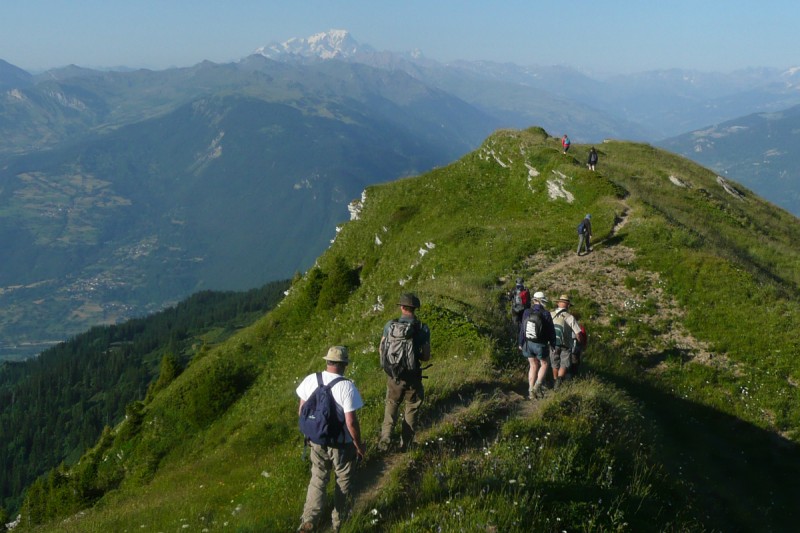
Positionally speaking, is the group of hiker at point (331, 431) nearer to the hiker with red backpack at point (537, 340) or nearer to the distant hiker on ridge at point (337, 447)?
the distant hiker on ridge at point (337, 447)

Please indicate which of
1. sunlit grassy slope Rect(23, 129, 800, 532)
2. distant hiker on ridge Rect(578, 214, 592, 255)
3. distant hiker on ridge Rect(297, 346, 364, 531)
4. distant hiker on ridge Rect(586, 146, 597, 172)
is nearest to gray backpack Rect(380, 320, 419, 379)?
sunlit grassy slope Rect(23, 129, 800, 532)

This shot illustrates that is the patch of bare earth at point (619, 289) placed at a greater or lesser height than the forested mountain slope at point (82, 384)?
greater

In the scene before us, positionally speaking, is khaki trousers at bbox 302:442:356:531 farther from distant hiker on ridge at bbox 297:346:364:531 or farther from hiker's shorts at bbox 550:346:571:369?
hiker's shorts at bbox 550:346:571:369

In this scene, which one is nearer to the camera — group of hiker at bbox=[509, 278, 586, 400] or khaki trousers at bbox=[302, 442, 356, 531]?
khaki trousers at bbox=[302, 442, 356, 531]

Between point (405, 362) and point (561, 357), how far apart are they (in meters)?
6.11

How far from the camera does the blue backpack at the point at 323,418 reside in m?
7.82

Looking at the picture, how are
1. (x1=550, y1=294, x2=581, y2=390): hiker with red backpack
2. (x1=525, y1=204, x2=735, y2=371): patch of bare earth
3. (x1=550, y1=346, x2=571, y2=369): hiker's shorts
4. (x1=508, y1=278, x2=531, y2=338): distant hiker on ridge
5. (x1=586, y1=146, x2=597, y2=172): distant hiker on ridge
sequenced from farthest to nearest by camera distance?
(x1=586, y1=146, x2=597, y2=172): distant hiker on ridge
(x1=525, y1=204, x2=735, y2=371): patch of bare earth
(x1=508, y1=278, x2=531, y2=338): distant hiker on ridge
(x1=550, y1=346, x2=571, y2=369): hiker's shorts
(x1=550, y1=294, x2=581, y2=390): hiker with red backpack

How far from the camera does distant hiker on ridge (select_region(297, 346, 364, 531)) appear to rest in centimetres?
789

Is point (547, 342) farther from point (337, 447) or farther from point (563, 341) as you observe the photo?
point (337, 447)

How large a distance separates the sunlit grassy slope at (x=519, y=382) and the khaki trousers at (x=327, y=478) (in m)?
0.45

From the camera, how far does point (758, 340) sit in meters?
20.2

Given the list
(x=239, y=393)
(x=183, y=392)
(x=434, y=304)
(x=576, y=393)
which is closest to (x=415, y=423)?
(x=576, y=393)

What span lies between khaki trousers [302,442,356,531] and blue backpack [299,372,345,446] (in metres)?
0.29

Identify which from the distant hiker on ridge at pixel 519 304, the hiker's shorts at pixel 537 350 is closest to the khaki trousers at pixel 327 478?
the hiker's shorts at pixel 537 350
